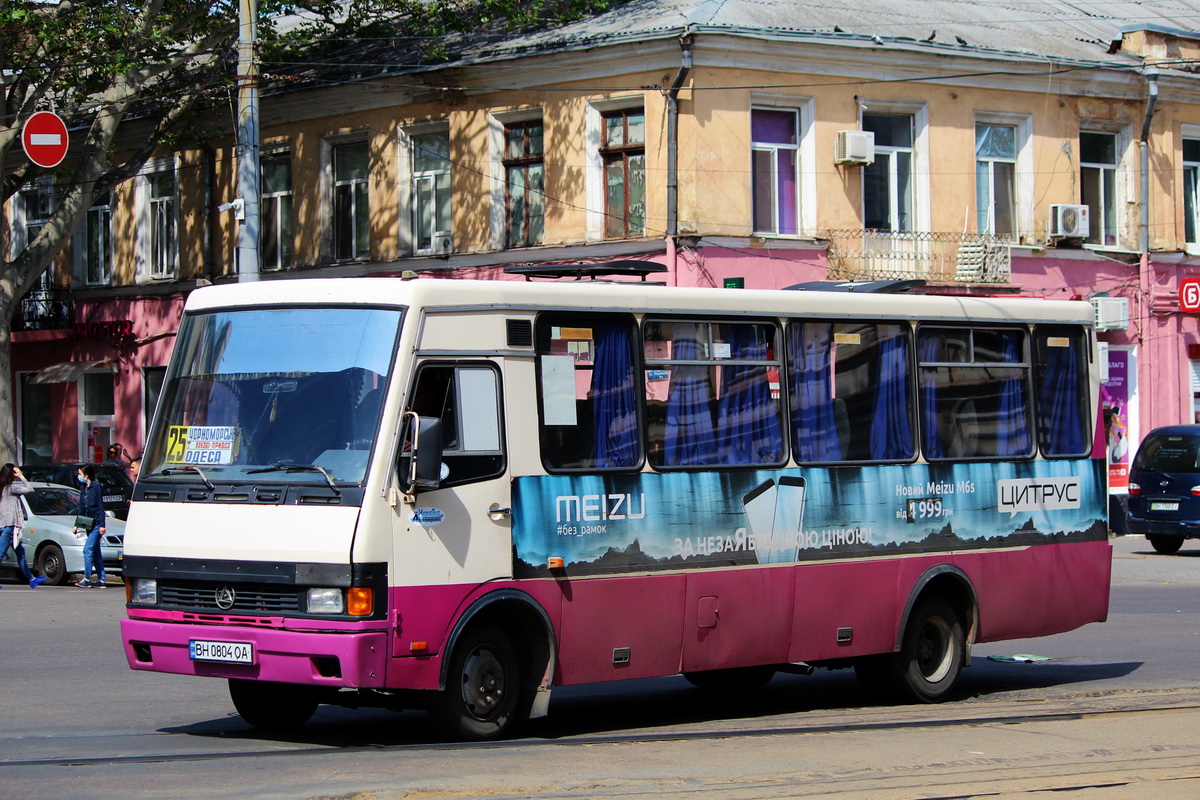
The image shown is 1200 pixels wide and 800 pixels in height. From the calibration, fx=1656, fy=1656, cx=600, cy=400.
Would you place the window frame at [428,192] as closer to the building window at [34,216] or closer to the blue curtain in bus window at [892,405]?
the building window at [34,216]

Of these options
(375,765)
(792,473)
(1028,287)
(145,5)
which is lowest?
(375,765)

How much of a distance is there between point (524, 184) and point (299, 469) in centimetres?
1978

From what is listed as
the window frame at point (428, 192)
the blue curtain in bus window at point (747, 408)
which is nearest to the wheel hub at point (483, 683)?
the blue curtain in bus window at point (747, 408)

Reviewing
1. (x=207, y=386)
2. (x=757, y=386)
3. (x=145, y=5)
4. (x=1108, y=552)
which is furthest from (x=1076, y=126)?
(x=207, y=386)

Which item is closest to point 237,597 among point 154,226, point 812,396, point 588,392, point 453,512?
point 453,512

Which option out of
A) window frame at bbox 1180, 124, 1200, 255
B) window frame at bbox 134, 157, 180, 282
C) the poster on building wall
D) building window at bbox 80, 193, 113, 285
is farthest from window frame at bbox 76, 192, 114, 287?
window frame at bbox 1180, 124, 1200, 255

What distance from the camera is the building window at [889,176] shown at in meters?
28.5

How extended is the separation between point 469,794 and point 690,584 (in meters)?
3.12

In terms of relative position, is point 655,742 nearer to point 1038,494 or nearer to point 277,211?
point 1038,494

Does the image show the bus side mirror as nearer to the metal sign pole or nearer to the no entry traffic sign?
the metal sign pole

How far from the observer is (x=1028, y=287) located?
29922mm

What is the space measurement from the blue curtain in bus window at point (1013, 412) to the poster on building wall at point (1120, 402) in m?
19.5

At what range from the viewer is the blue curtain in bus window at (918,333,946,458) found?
1205 cm

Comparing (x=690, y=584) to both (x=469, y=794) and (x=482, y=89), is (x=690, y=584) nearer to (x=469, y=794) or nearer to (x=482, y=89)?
(x=469, y=794)
